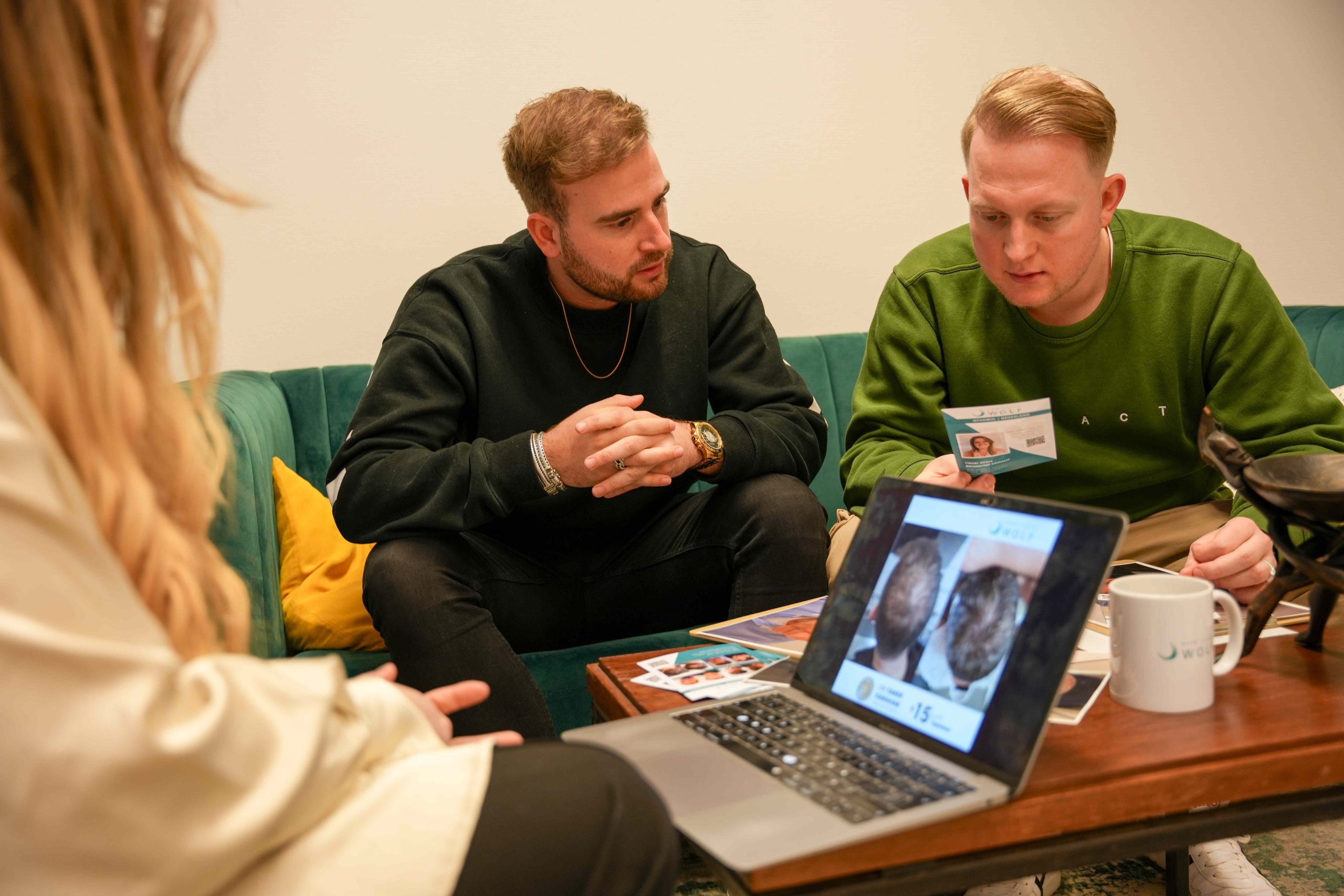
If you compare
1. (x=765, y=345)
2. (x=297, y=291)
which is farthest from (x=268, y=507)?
(x=765, y=345)

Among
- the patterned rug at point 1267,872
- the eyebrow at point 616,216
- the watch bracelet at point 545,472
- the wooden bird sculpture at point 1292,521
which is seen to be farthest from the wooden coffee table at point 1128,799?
the eyebrow at point 616,216

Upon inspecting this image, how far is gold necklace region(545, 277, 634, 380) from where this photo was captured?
196 centimetres

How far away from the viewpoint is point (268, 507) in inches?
77.4

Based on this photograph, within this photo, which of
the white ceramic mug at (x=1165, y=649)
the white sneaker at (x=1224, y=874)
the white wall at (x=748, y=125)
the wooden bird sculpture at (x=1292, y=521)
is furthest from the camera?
the white wall at (x=748, y=125)

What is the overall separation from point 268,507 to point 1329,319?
263cm

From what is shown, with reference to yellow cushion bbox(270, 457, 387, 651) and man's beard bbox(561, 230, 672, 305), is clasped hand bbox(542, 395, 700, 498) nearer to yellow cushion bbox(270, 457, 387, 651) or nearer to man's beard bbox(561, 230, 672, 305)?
man's beard bbox(561, 230, 672, 305)

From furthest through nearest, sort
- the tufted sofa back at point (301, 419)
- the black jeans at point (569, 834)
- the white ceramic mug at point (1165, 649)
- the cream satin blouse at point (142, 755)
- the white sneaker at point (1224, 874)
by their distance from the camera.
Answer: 1. the tufted sofa back at point (301, 419)
2. the white sneaker at point (1224, 874)
3. the white ceramic mug at point (1165, 649)
4. the black jeans at point (569, 834)
5. the cream satin blouse at point (142, 755)

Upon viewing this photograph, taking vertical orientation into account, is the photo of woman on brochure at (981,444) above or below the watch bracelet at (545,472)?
above

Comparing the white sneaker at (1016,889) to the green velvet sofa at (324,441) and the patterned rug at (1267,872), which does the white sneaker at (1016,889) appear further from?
the green velvet sofa at (324,441)

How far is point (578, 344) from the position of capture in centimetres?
197

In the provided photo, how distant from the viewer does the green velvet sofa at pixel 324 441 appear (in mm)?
1741

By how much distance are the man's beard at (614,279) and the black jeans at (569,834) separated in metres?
1.36

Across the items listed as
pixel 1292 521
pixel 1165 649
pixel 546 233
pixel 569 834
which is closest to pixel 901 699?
pixel 1165 649

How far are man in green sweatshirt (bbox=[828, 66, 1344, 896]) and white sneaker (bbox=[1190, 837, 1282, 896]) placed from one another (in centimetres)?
19
